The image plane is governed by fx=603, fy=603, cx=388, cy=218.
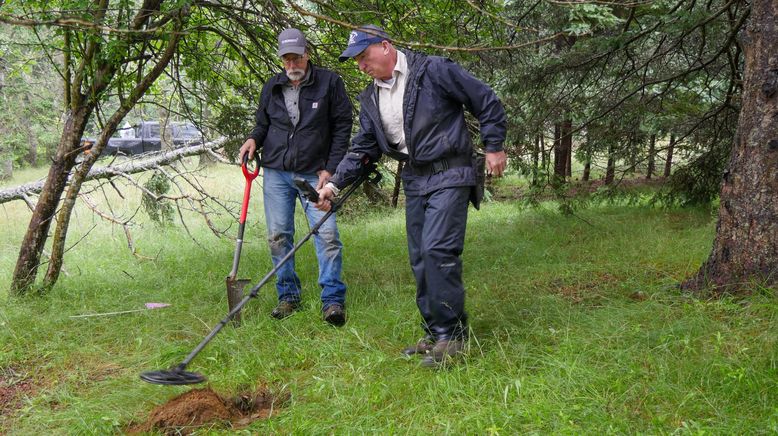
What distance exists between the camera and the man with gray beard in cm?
434

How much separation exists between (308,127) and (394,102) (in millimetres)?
958

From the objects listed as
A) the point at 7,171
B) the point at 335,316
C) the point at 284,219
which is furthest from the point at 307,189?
the point at 7,171

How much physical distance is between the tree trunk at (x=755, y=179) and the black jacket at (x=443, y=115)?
66.4 inches

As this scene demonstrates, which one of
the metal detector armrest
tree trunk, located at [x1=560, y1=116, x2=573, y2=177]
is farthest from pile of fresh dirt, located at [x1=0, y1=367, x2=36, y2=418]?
tree trunk, located at [x1=560, y1=116, x2=573, y2=177]

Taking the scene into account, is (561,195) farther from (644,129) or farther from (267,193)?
(267,193)

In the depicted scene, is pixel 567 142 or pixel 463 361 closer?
pixel 463 361

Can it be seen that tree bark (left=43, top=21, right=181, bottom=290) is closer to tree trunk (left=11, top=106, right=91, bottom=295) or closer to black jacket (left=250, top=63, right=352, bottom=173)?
tree trunk (left=11, top=106, right=91, bottom=295)

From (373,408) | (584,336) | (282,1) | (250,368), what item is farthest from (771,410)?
(282,1)

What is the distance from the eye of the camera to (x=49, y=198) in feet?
16.5

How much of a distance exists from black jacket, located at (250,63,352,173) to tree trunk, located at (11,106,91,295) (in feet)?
5.50

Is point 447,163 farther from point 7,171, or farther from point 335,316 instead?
point 7,171

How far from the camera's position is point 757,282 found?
378 centimetres

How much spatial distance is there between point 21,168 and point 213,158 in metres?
22.3

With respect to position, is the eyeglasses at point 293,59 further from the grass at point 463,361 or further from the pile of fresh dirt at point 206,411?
the pile of fresh dirt at point 206,411
